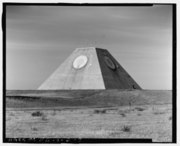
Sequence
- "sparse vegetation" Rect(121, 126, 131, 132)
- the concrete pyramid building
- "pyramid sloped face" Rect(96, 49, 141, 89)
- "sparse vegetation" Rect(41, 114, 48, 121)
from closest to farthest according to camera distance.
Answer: "sparse vegetation" Rect(121, 126, 131, 132) → "sparse vegetation" Rect(41, 114, 48, 121) → the concrete pyramid building → "pyramid sloped face" Rect(96, 49, 141, 89)

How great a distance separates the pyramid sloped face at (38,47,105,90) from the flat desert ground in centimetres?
410

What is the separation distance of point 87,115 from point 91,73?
31.7 ft

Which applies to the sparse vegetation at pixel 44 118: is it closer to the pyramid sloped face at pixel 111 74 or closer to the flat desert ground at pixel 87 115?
the flat desert ground at pixel 87 115

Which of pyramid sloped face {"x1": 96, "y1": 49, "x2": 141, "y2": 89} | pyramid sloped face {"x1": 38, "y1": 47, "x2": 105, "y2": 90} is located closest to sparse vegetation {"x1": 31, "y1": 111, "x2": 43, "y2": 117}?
pyramid sloped face {"x1": 38, "y1": 47, "x2": 105, "y2": 90}

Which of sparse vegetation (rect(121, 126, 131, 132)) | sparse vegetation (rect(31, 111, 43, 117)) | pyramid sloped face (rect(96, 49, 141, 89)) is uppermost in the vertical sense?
pyramid sloped face (rect(96, 49, 141, 89))

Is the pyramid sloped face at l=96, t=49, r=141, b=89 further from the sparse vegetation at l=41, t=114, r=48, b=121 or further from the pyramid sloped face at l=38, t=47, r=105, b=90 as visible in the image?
the sparse vegetation at l=41, t=114, r=48, b=121

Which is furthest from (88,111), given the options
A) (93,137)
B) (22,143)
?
(22,143)

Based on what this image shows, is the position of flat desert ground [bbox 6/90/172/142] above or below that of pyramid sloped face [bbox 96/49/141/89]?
below

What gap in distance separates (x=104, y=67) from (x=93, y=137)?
12.2m

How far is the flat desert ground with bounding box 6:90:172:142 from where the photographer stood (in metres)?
16.7

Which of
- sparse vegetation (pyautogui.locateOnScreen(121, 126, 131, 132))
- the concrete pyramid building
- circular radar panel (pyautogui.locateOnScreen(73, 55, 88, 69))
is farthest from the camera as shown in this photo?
circular radar panel (pyautogui.locateOnScreen(73, 55, 88, 69))

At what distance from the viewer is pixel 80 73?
25672 millimetres

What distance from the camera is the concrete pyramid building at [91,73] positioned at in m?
23.7

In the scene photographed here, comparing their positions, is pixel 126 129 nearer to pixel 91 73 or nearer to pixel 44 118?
pixel 44 118
